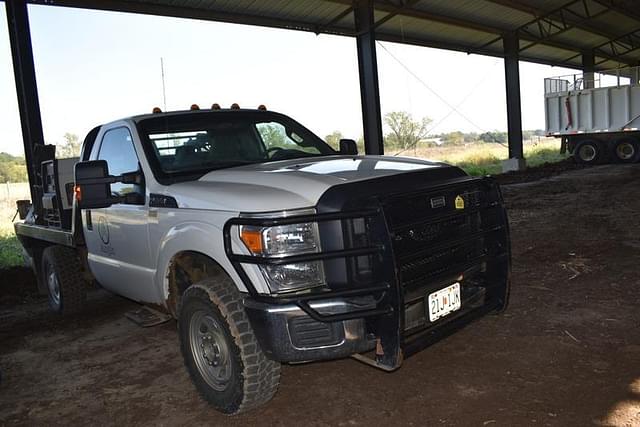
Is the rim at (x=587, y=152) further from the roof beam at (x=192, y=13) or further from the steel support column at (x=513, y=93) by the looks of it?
the roof beam at (x=192, y=13)

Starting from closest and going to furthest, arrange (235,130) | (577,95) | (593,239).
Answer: (235,130)
(593,239)
(577,95)

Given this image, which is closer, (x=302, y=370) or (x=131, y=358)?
(x=302, y=370)

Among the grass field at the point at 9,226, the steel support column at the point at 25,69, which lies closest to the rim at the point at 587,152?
the grass field at the point at 9,226

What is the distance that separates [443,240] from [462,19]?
15.6m

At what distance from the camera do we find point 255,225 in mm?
2906

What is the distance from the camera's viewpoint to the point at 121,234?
4.38 metres

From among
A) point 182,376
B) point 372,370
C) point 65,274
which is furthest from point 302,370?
point 65,274

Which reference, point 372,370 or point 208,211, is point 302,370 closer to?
point 372,370

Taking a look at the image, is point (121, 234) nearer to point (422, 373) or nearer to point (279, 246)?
point (279, 246)

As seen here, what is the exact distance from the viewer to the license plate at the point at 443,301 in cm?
322

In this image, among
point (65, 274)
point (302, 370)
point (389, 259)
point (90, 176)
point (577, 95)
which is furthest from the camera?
point (577, 95)

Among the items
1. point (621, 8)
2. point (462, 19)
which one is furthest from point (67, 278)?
point (621, 8)

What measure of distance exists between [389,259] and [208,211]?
3.78 feet

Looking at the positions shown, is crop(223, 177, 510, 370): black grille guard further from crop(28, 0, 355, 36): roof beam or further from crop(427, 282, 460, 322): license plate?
crop(28, 0, 355, 36): roof beam
